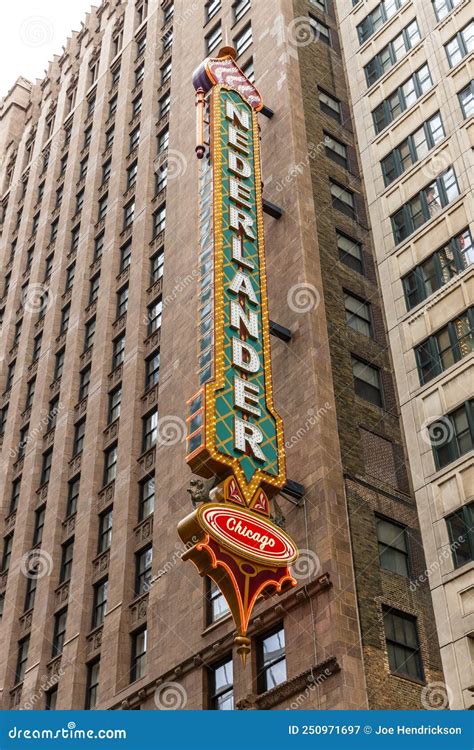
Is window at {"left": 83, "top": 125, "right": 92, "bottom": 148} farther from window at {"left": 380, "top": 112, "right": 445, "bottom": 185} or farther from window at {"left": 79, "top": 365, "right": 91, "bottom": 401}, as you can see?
window at {"left": 380, "top": 112, "right": 445, "bottom": 185}

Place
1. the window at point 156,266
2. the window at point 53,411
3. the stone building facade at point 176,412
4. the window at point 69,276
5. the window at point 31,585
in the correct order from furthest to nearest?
the window at point 69,276, the window at point 53,411, the window at point 156,266, the window at point 31,585, the stone building facade at point 176,412

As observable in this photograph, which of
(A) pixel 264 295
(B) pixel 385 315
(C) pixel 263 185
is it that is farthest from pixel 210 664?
(C) pixel 263 185

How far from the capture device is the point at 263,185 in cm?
4616

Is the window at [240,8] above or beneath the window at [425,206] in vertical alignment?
Result: above

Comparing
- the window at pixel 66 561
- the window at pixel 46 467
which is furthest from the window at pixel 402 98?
the window at pixel 66 561

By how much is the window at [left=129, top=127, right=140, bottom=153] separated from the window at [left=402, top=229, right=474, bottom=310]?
26548mm

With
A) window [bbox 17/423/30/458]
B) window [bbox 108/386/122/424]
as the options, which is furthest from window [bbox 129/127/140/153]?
window [bbox 108/386/122/424]

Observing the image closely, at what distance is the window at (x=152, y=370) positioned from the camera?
4847cm

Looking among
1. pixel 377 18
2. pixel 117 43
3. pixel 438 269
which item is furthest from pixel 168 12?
pixel 438 269

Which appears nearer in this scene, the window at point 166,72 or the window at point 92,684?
the window at point 92,684

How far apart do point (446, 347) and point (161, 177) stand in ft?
80.9

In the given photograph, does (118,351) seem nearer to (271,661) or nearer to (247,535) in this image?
(271,661)

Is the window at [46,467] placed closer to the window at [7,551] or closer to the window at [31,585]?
the window at [7,551]

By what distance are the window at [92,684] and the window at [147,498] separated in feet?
20.5
